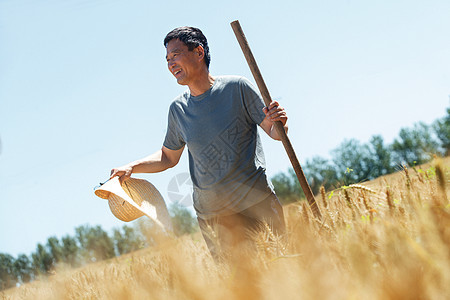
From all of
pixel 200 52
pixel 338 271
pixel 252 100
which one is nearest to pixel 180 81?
pixel 200 52

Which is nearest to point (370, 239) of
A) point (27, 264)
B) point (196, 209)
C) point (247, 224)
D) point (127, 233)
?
point (247, 224)

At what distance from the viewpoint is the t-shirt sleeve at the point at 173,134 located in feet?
10.8

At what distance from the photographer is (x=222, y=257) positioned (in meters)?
1.25

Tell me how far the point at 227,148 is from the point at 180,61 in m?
0.67

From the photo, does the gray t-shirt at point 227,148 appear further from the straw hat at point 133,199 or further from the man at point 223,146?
the straw hat at point 133,199

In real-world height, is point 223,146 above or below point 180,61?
below

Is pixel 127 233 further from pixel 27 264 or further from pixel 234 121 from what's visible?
pixel 234 121

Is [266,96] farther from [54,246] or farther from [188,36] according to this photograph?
[54,246]

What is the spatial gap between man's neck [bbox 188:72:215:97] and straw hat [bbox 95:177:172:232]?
2.44 ft

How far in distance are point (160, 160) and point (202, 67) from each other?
0.82m

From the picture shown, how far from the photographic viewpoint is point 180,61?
2.85 meters

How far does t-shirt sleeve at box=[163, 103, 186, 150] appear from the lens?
3292 mm

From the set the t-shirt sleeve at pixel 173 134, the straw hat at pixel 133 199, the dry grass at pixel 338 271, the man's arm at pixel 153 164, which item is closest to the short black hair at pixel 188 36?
the t-shirt sleeve at pixel 173 134

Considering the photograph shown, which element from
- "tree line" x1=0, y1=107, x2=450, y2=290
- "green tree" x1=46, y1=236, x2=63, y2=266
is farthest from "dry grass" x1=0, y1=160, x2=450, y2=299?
"green tree" x1=46, y1=236, x2=63, y2=266
